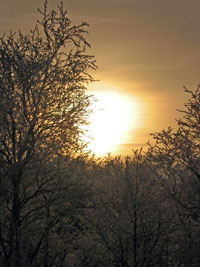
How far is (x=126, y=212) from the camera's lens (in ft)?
65.1

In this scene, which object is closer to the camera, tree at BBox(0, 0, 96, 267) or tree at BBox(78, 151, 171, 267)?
tree at BBox(0, 0, 96, 267)

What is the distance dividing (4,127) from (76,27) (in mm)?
4063

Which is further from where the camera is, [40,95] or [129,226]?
[129,226]

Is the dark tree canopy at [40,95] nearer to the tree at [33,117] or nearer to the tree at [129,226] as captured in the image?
the tree at [33,117]

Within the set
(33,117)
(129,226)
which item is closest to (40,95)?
(33,117)

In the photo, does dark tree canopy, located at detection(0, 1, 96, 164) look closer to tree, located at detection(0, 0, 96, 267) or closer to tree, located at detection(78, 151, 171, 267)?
tree, located at detection(0, 0, 96, 267)

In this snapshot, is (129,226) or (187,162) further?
(129,226)

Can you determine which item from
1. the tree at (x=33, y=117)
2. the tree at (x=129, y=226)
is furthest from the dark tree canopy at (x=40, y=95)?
the tree at (x=129, y=226)

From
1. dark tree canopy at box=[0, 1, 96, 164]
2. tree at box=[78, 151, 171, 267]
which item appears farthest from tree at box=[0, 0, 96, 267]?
tree at box=[78, 151, 171, 267]

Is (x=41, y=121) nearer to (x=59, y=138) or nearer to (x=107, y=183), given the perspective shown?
(x=59, y=138)

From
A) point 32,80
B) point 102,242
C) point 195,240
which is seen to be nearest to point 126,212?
point 102,242

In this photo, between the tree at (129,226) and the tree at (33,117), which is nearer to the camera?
the tree at (33,117)

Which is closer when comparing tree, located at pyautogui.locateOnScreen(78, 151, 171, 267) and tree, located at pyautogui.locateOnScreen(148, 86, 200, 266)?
tree, located at pyautogui.locateOnScreen(148, 86, 200, 266)

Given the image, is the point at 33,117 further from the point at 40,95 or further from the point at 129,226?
the point at 129,226
